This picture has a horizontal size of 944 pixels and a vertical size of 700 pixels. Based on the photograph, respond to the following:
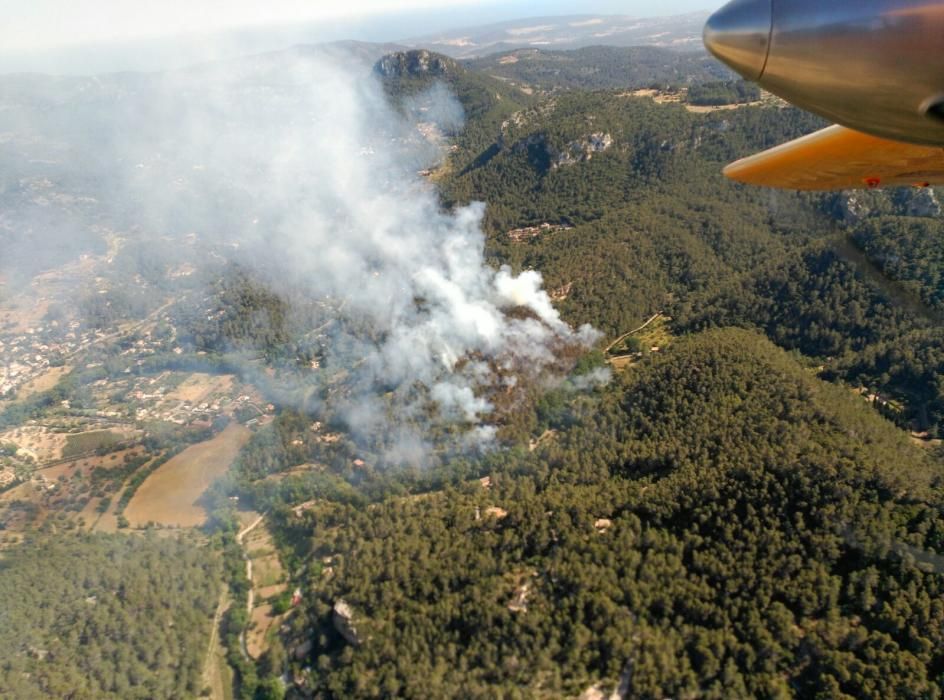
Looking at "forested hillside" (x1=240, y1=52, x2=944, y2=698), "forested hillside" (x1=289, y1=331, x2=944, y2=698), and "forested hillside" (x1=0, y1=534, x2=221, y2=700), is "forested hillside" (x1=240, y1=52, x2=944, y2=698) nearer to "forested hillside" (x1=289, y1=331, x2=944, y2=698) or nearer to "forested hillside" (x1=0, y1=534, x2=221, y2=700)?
"forested hillside" (x1=289, y1=331, x2=944, y2=698)

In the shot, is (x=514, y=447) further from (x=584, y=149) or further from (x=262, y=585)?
(x=584, y=149)

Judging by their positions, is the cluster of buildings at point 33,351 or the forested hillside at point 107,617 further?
the cluster of buildings at point 33,351

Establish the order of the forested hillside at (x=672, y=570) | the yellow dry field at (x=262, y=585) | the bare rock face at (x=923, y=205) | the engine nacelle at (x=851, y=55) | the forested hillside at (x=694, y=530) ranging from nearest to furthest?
the engine nacelle at (x=851, y=55)
the forested hillside at (x=672, y=570)
the forested hillside at (x=694, y=530)
the yellow dry field at (x=262, y=585)
the bare rock face at (x=923, y=205)

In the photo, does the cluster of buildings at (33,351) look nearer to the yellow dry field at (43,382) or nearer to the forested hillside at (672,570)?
the yellow dry field at (43,382)

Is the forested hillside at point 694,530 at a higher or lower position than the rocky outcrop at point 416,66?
lower

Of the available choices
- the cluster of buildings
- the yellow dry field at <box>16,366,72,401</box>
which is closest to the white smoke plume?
the cluster of buildings

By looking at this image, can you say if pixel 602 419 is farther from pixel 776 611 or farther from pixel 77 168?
pixel 77 168

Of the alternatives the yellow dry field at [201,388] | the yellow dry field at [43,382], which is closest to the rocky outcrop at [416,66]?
the yellow dry field at [43,382]
